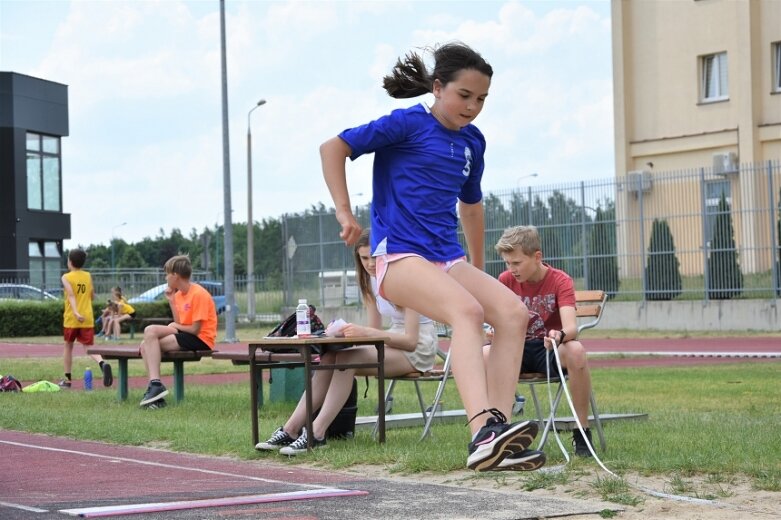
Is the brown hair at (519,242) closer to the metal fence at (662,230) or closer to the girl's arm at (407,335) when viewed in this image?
the girl's arm at (407,335)

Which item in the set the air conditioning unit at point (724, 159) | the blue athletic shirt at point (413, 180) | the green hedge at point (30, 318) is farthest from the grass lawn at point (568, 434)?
the green hedge at point (30, 318)

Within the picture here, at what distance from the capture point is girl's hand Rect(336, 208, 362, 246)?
6070mm

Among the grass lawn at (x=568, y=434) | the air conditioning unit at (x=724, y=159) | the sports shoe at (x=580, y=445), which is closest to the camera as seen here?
the grass lawn at (x=568, y=434)

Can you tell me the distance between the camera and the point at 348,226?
6.09m

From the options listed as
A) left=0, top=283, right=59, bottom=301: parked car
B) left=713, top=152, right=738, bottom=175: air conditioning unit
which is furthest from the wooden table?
left=0, top=283, right=59, bottom=301: parked car

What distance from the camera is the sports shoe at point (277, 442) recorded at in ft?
29.0

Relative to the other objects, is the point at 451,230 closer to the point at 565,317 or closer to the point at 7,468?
the point at 565,317

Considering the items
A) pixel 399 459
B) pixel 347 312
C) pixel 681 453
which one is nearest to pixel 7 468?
pixel 399 459

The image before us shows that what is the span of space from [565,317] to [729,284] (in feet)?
72.5

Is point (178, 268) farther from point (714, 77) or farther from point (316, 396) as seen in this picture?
point (714, 77)

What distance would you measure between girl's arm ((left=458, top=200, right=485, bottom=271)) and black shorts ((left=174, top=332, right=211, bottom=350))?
258 inches

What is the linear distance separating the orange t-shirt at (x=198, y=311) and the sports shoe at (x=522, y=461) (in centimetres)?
760

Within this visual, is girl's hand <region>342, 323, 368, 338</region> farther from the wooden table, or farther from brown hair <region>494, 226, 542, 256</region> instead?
brown hair <region>494, 226, 542, 256</region>

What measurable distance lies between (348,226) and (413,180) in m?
0.47
